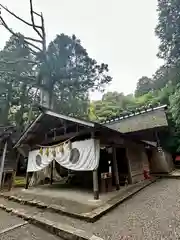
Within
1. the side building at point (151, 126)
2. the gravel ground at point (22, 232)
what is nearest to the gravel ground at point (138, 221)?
the gravel ground at point (22, 232)

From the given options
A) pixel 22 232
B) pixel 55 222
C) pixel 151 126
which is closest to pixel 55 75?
pixel 151 126

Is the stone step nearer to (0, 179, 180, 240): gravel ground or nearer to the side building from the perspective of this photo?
(0, 179, 180, 240): gravel ground

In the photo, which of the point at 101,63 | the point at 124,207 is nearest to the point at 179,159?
the point at 101,63

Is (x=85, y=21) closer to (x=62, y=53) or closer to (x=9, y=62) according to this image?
(x=62, y=53)

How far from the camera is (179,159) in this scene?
604 inches

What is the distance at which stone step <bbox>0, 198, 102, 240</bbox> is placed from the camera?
138 inches

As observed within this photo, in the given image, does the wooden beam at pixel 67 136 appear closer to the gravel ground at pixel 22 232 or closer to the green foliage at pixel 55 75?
the gravel ground at pixel 22 232

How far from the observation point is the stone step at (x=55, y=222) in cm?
350

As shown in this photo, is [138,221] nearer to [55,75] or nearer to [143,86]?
[55,75]

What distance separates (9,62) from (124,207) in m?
14.4

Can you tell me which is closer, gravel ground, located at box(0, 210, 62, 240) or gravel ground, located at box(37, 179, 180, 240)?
gravel ground, located at box(37, 179, 180, 240)

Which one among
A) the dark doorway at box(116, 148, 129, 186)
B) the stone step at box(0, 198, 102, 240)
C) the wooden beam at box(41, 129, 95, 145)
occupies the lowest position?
the stone step at box(0, 198, 102, 240)

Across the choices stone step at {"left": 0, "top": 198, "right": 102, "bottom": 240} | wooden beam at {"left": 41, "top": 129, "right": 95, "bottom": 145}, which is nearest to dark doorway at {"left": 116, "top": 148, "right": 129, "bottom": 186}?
wooden beam at {"left": 41, "top": 129, "right": 95, "bottom": 145}

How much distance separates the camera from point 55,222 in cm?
413
